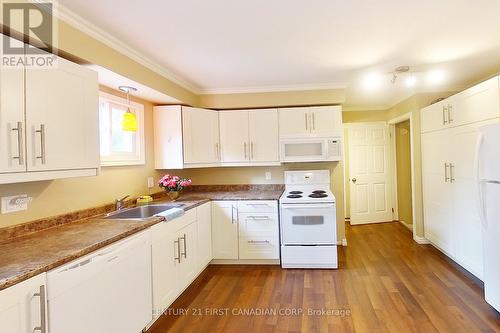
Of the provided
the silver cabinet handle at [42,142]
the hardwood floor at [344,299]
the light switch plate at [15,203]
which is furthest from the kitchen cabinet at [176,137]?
the silver cabinet handle at [42,142]

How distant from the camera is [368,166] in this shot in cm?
551

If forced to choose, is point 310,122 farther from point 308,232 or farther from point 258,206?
point 308,232

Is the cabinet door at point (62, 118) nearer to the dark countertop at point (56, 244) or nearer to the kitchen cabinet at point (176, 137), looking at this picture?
the dark countertop at point (56, 244)

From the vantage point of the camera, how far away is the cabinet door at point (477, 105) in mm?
2580

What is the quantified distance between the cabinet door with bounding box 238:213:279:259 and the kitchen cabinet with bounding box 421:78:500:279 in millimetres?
2035

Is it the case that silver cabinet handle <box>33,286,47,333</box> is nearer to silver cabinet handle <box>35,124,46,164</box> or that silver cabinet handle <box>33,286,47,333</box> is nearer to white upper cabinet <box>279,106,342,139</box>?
silver cabinet handle <box>35,124,46,164</box>

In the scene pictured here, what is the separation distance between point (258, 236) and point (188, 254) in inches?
38.8

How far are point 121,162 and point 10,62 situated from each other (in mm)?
1538

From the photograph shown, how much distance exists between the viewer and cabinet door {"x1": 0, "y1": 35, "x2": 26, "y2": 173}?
1.40 m

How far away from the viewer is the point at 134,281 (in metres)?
1.98

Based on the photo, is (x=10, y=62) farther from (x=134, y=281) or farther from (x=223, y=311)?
(x=223, y=311)

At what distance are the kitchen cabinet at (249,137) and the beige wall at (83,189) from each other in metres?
1.02

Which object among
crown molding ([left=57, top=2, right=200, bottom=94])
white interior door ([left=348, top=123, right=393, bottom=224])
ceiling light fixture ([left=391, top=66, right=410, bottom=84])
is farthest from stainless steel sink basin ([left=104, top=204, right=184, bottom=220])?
white interior door ([left=348, top=123, right=393, bottom=224])

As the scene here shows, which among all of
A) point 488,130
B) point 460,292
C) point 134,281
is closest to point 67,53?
A: point 134,281
